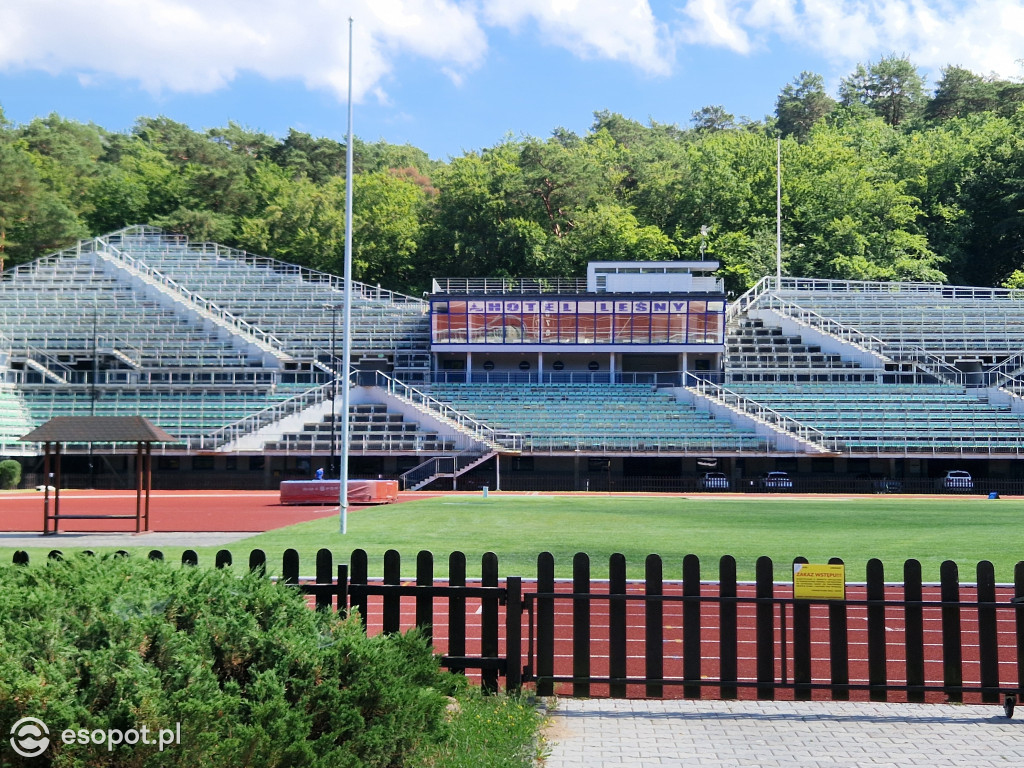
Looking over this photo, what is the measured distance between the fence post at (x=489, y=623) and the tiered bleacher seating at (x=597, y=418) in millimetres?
46350

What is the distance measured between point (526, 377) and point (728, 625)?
59.4m

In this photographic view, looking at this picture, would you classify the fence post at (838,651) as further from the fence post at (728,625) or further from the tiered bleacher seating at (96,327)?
the tiered bleacher seating at (96,327)

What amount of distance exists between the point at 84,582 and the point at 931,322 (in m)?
69.1

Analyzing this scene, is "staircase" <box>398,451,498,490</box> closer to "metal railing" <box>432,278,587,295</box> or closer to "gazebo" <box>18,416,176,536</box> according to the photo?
"metal railing" <box>432,278,587,295</box>

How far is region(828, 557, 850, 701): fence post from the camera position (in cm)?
870

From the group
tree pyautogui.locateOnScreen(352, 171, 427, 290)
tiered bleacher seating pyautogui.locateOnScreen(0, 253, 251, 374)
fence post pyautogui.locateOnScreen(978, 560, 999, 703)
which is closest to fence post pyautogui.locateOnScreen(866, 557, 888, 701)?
fence post pyautogui.locateOnScreen(978, 560, 999, 703)

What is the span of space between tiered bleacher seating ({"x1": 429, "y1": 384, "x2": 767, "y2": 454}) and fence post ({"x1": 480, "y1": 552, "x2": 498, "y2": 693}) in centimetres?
4635

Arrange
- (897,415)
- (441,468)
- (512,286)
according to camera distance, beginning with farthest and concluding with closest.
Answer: (512,286), (897,415), (441,468)

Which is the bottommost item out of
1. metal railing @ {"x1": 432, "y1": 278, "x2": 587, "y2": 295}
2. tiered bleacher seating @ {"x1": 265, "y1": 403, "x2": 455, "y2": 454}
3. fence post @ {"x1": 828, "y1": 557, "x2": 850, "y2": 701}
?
fence post @ {"x1": 828, "y1": 557, "x2": 850, "y2": 701}

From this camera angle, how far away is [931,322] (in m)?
68.9

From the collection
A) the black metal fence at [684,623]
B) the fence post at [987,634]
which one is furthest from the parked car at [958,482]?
the fence post at [987,634]

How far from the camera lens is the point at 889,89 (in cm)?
13575

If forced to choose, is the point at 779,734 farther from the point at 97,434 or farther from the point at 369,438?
the point at 369,438

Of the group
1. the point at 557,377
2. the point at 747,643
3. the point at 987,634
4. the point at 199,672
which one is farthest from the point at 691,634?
the point at 557,377
